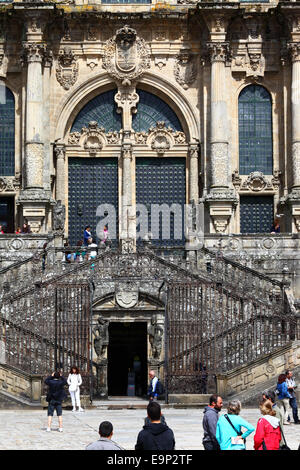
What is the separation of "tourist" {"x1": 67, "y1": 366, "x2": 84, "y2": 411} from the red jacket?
47.0ft

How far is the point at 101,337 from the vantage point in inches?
1305

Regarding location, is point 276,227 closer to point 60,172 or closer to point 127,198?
point 127,198

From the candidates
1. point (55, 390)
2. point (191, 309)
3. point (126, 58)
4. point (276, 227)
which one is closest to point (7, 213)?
point (126, 58)

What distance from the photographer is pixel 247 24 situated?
43812mm

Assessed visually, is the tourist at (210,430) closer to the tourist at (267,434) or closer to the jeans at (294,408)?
the tourist at (267,434)

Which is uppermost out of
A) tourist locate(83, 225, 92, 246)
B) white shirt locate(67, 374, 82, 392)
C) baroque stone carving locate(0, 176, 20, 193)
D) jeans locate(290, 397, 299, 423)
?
baroque stone carving locate(0, 176, 20, 193)

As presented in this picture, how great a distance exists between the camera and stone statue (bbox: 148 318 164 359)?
33062 mm

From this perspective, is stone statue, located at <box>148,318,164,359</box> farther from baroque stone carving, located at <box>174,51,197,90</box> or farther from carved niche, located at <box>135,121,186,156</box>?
baroque stone carving, located at <box>174,51,197,90</box>

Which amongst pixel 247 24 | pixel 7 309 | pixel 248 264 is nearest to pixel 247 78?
pixel 247 24

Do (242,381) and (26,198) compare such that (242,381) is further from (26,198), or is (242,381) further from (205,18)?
(205,18)

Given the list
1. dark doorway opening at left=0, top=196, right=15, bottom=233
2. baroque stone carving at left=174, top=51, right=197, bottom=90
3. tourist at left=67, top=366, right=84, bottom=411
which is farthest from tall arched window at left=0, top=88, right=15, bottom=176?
tourist at left=67, top=366, right=84, bottom=411

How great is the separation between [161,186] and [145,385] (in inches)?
456

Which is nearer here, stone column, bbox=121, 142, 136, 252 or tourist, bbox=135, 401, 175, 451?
tourist, bbox=135, 401, 175, 451

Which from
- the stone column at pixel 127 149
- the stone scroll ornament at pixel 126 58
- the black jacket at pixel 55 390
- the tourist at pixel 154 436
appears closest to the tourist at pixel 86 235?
the stone column at pixel 127 149
